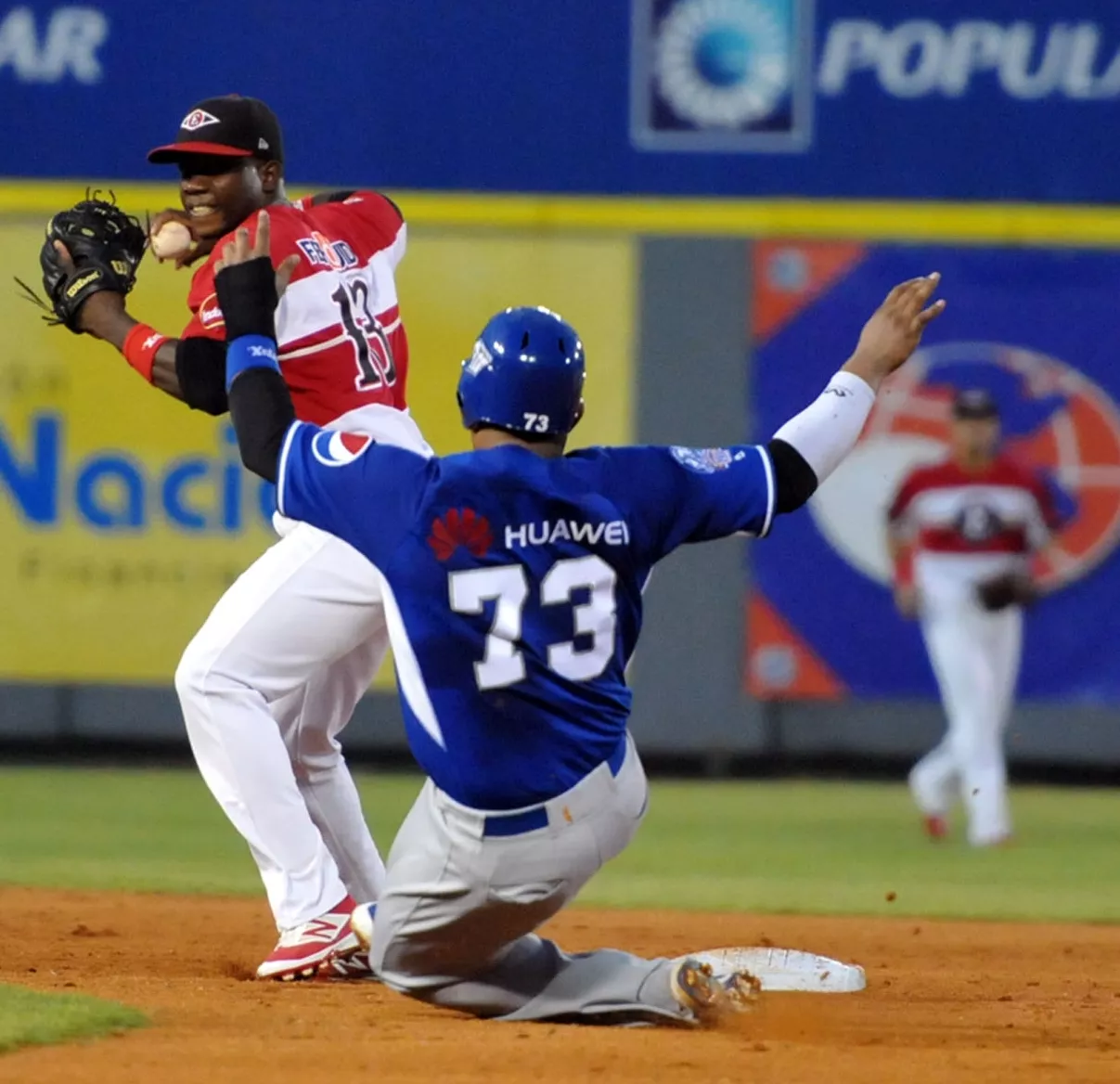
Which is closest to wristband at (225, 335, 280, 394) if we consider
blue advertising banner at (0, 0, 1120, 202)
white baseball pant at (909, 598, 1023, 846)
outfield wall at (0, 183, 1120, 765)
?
white baseball pant at (909, 598, 1023, 846)

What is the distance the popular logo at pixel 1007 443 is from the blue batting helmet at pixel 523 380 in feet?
20.6

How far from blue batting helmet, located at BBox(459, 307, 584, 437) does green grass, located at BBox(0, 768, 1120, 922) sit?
3.10 meters

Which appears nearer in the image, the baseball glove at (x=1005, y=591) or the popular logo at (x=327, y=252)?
the popular logo at (x=327, y=252)

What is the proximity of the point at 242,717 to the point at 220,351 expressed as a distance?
804 mm

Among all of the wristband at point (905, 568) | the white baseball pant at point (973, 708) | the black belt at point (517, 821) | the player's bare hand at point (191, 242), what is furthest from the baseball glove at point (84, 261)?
the wristband at point (905, 568)

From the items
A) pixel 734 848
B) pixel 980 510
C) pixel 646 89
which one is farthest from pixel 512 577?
pixel 646 89

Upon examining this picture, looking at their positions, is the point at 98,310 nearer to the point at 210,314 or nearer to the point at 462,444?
the point at 210,314

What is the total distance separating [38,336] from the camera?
10.5 metres

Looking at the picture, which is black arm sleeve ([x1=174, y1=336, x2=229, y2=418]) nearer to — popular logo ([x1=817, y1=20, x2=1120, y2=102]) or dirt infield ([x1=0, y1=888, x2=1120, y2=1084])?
dirt infield ([x1=0, y1=888, x2=1120, y2=1084])

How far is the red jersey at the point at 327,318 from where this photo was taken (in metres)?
4.88

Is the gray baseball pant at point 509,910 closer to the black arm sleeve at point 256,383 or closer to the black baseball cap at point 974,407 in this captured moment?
the black arm sleeve at point 256,383

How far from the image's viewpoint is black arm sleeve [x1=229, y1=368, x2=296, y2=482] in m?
3.98

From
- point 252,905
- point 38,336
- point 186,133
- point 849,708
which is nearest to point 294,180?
point 38,336

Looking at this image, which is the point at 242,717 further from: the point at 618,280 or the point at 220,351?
the point at 618,280
